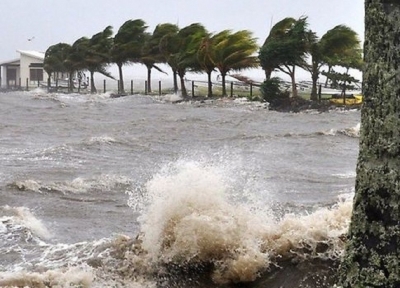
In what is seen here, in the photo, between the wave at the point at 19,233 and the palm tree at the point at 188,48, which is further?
the palm tree at the point at 188,48

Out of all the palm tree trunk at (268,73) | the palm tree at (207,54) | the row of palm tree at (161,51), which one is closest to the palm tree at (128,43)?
the row of palm tree at (161,51)

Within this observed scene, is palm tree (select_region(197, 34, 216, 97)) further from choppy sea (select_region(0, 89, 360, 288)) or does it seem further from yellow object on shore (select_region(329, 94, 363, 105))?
choppy sea (select_region(0, 89, 360, 288))

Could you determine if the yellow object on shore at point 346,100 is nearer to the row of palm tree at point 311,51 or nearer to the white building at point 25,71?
A: the row of palm tree at point 311,51

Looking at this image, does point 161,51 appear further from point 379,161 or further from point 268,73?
point 379,161

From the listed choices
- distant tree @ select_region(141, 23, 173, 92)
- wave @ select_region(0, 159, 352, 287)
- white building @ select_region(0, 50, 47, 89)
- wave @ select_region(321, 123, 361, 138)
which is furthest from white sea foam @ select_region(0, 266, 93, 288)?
white building @ select_region(0, 50, 47, 89)

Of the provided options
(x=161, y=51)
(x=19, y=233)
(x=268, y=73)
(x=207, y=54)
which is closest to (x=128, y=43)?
(x=161, y=51)

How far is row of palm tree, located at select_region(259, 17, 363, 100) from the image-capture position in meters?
31.0

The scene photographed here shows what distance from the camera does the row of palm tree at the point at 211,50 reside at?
3148 cm

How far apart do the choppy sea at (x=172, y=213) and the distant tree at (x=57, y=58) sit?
45.4 m

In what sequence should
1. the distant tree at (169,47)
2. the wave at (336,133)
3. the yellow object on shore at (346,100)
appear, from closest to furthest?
1. the wave at (336,133)
2. the yellow object on shore at (346,100)
3. the distant tree at (169,47)

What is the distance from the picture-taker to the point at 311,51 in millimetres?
31938

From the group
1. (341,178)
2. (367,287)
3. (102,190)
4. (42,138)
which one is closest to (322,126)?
(42,138)

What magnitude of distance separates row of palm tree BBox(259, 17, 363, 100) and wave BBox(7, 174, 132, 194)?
2214 centimetres

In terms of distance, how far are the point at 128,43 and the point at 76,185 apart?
4116cm
